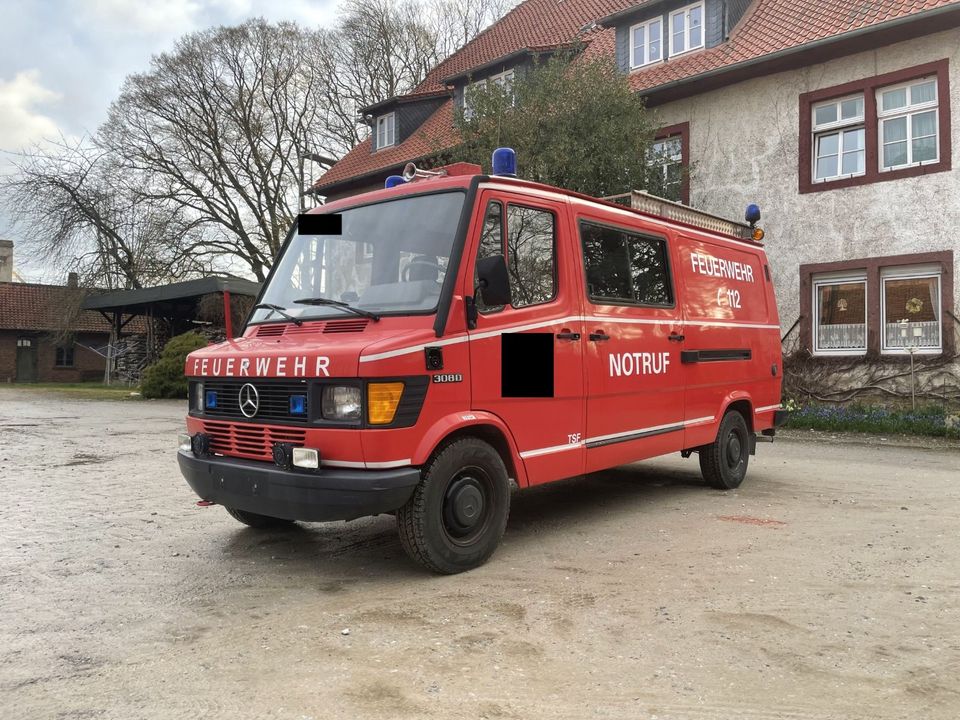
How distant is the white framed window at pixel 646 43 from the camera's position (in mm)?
A: 18500

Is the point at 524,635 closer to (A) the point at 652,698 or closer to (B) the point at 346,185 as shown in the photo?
(A) the point at 652,698

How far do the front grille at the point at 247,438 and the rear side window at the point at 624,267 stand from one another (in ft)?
7.78

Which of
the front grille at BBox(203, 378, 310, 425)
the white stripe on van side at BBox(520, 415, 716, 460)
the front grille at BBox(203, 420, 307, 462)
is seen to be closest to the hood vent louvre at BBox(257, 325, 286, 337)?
the front grille at BBox(203, 378, 310, 425)

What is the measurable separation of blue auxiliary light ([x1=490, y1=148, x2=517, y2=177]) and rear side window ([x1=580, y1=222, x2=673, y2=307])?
2.20 feet

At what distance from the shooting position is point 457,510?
450 cm

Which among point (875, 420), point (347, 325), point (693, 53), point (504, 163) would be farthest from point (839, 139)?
point (347, 325)

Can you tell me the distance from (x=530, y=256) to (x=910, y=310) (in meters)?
11.5

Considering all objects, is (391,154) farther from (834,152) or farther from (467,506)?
(467,506)

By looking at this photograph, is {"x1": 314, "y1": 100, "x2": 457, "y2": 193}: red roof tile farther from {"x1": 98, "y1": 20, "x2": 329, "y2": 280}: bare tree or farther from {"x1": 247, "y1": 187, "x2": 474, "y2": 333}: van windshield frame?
{"x1": 247, "y1": 187, "x2": 474, "y2": 333}: van windshield frame

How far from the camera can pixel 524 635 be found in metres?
3.64

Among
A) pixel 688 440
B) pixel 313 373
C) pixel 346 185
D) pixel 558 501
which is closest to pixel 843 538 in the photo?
pixel 688 440

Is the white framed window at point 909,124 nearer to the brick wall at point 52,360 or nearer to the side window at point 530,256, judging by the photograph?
the side window at point 530,256

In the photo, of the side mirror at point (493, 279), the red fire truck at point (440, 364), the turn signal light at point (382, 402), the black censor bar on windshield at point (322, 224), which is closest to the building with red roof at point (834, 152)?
the red fire truck at point (440, 364)

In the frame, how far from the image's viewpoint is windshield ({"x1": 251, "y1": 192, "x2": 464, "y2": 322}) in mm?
4633
